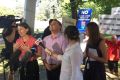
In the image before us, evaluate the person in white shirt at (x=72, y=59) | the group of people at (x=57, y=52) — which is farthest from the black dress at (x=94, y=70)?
the person in white shirt at (x=72, y=59)

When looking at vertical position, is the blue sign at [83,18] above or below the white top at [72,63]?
below

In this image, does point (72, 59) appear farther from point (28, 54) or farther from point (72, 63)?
point (28, 54)

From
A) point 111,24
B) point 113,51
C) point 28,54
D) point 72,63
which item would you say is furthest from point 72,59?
point 111,24

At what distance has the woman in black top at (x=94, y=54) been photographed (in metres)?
6.86

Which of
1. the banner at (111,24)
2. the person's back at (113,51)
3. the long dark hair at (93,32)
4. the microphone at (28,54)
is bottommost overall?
the person's back at (113,51)

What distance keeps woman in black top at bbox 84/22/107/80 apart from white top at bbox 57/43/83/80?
842 millimetres

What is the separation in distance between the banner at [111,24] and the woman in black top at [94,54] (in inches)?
262

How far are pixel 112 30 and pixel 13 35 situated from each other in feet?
18.5

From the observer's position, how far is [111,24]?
13984 mm

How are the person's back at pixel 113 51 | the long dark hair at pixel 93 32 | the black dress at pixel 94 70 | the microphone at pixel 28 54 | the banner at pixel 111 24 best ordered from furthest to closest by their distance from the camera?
the banner at pixel 111 24
the person's back at pixel 113 51
the microphone at pixel 28 54
the black dress at pixel 94 70
the long dark hair at pixel 93 32

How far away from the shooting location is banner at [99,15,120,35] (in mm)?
13758

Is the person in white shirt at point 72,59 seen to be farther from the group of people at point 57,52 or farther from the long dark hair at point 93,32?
the long dark hair at point 93,32

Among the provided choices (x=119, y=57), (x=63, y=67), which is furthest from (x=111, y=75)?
(x=63, y=67)

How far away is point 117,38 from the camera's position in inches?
507
